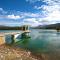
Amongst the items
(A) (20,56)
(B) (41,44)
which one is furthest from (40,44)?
(A) (20,56)

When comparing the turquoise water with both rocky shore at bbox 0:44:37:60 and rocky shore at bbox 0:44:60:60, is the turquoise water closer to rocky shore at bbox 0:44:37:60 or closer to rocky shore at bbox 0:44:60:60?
rocky shore at bbox 0:44:60:60

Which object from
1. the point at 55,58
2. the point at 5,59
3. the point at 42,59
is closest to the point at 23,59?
the point at 5,59

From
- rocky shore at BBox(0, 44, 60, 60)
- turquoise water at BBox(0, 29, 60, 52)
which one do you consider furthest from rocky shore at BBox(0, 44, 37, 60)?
turquoise water at BBox(0, 29, 60, 52)

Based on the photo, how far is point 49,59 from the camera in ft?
54.6

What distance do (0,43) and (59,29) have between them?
3284 inches

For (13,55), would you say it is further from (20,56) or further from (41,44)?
(41,44)

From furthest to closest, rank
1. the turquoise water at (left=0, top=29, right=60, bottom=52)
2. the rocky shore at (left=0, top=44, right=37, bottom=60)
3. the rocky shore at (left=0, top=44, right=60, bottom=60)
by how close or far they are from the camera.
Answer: the turquoise water at (left=0, top=29, right=60, bottom=52)
the rocky shore at (left=0, top=44, right=60, bottom=60)
the rocky shore at (left=0, top=44, right=37, bottom=60)

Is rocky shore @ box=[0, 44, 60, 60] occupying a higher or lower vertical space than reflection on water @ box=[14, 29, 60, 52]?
higher

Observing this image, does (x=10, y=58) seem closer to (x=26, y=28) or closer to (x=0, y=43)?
(x=0, y=43)

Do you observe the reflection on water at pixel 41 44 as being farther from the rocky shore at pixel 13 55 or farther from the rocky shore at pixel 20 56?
the rocky shore at pixel 13 55

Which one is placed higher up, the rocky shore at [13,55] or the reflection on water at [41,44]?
the rocky shore at [13,55]

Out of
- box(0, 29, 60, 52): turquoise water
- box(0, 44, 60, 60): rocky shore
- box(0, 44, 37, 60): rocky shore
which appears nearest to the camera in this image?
box(0, 44, 37, 60): rocky shore

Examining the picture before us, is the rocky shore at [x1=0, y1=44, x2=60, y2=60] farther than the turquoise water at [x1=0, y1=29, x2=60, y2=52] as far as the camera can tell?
No

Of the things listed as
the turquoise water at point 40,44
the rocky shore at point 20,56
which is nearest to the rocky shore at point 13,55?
the rocky shore at point 20,56
